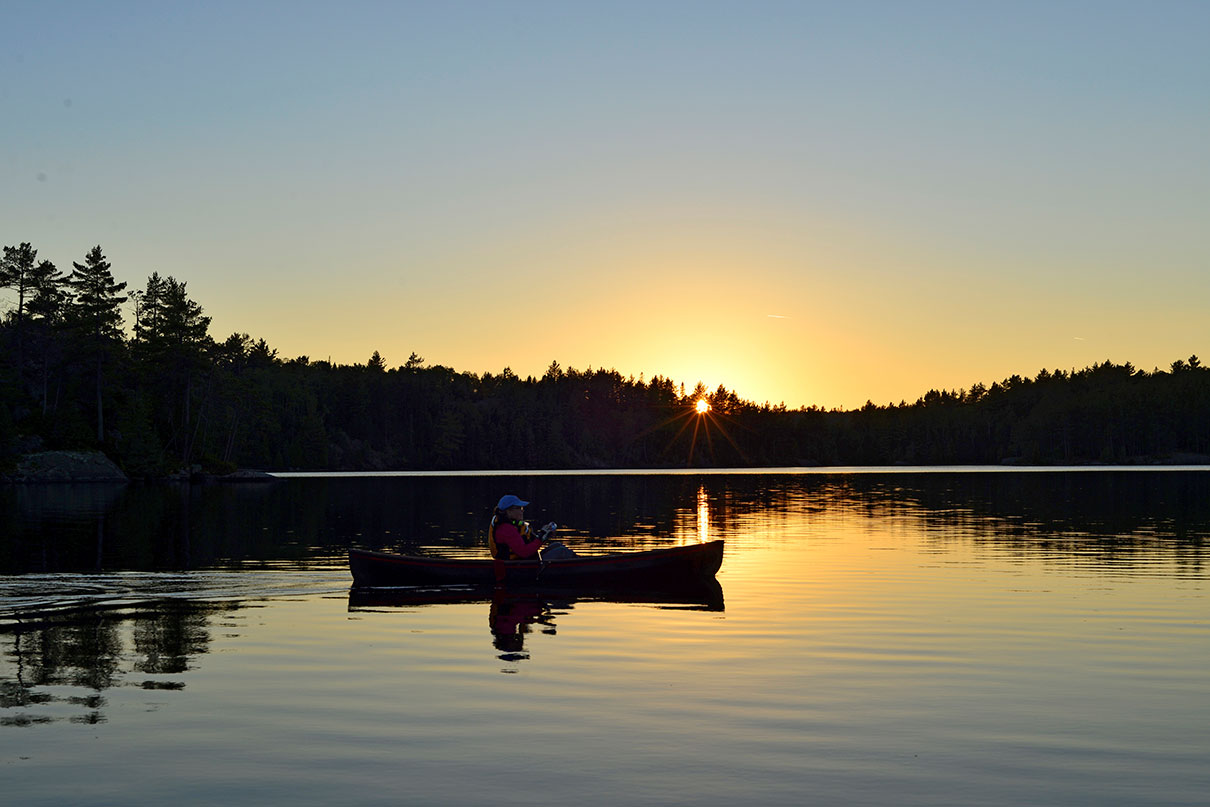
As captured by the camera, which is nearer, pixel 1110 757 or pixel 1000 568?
pixel 1110 757

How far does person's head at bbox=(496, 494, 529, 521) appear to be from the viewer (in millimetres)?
32219

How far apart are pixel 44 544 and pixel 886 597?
35.5 metres

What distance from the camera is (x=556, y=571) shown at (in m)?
32.7

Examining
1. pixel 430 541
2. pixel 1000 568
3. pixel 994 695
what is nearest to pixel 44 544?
pixel 430 541

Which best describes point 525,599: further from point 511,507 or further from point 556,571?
point 511,507

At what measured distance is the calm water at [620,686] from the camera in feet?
42.9

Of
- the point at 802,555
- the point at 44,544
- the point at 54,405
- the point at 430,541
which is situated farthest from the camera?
the point at 54,405

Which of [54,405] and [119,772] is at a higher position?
[54,405]

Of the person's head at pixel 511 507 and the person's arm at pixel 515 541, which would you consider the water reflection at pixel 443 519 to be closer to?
the person's arm at pixel 515 541

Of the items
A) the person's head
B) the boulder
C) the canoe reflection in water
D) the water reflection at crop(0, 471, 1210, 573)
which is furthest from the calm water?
the boulder

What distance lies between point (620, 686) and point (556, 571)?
14157 millimetres

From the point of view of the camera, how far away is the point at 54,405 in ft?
460

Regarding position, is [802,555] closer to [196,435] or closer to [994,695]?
[994,695]

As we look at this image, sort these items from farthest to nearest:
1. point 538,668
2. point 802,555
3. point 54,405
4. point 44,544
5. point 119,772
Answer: point 54,405, point 44,544, point 802,555, point 538,668, point 119,772
